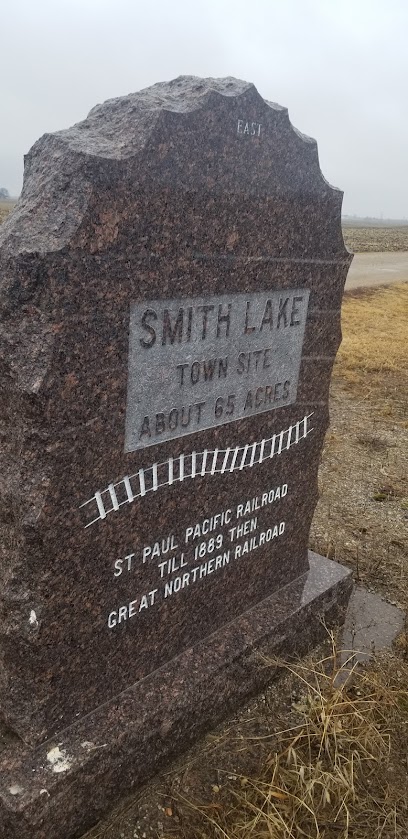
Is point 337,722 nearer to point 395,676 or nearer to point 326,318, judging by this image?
point 395,676

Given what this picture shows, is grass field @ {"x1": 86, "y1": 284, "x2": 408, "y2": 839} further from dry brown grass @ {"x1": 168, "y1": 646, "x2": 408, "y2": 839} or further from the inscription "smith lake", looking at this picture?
the inscription "smith lake"

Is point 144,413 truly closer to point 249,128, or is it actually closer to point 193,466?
point 193,466

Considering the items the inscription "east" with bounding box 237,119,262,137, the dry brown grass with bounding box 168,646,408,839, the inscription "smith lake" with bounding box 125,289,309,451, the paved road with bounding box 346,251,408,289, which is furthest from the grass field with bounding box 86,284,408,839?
the paved road with bounding box 346,251,408,289

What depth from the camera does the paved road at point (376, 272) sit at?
18203 mm

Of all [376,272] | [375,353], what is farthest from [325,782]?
[376,272]

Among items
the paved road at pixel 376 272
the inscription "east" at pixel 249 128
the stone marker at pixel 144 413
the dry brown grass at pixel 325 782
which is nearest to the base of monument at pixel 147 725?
the stone marker at pixel 144 413

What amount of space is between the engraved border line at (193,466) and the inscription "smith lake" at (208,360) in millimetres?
100

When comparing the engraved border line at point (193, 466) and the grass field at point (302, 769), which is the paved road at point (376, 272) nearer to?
the engraved border line at point (193, 466)

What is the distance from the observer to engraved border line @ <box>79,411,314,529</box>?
6.49 ft

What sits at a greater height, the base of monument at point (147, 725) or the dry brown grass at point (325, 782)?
the base of monument at point (147, 725)

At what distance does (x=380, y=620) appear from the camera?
125 inches

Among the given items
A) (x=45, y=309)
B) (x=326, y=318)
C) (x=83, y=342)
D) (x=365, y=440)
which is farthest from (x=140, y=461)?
(x=365, y=440)

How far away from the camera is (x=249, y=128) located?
2.09m

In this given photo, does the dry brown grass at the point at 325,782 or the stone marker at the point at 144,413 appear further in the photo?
the dry brown grass at the point at 325,782
